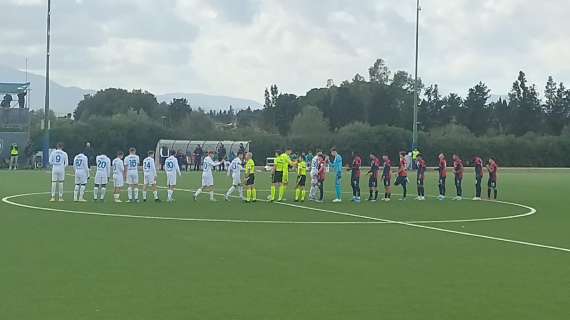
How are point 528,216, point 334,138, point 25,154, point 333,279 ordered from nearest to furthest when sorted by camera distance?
point 333,279 → point 528,216 → point 25,154 → point 334,138

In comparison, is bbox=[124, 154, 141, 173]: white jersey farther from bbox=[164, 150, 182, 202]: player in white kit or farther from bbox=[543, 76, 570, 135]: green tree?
→ bbox=[543, 76, 570, 135]: green tree

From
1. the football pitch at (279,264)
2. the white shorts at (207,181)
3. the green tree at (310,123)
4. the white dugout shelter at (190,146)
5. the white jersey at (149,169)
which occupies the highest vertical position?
the green tree at (310,123)

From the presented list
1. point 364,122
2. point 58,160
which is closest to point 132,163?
point 58,160

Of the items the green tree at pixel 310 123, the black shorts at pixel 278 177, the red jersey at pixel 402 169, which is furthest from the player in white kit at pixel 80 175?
the green tree at pixel 310 123

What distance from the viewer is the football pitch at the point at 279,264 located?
10117 mm

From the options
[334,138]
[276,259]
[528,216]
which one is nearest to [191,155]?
[334,138]

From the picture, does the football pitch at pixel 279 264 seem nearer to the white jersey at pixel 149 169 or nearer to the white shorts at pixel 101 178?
the white shorts at pixel 101 178

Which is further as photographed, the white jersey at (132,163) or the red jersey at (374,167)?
the red jersey at (374,167)

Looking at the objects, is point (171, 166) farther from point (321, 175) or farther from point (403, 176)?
point (403, 176)

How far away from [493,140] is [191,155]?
1439 inches

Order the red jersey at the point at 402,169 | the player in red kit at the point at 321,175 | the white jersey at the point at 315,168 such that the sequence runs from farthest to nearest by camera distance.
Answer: the red jersey at the point at 402,169 < the white jersey at the point at 315,168 < the player in red kit at the point at 321,175

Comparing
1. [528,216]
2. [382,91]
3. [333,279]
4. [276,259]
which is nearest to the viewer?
[333,279]

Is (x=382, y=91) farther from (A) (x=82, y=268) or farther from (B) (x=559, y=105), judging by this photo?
(A) (x=82, y=268)

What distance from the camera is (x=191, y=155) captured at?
66812 mm
